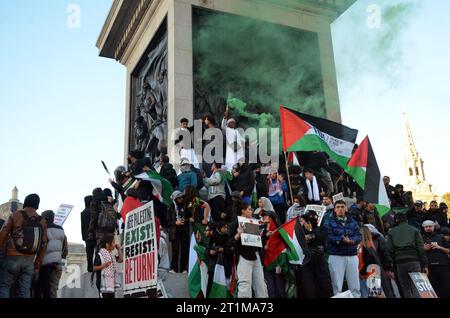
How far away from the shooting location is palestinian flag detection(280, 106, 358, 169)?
1084cm

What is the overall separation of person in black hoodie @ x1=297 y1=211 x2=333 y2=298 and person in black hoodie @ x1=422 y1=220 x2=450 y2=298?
2277mm

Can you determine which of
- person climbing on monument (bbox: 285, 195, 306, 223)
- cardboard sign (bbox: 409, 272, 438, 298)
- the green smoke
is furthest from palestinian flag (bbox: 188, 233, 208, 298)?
the green smoke

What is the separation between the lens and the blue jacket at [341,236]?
26.9ft

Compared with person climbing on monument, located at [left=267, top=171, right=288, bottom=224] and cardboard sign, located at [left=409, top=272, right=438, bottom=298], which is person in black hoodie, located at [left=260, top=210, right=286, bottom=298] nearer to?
cardboard sign, located at [left=409, top=272, right=438, bottom=298]

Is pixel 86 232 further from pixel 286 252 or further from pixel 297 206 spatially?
pixel 297 206

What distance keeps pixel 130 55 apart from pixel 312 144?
1022 cm

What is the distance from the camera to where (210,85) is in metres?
15.1

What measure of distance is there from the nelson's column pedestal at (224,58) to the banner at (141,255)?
6986 millimetres

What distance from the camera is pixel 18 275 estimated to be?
7.15 m

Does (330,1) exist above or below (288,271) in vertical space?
above

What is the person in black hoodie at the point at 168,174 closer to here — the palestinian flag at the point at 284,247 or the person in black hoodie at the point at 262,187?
the person in black hoodie at the point at 262,187
